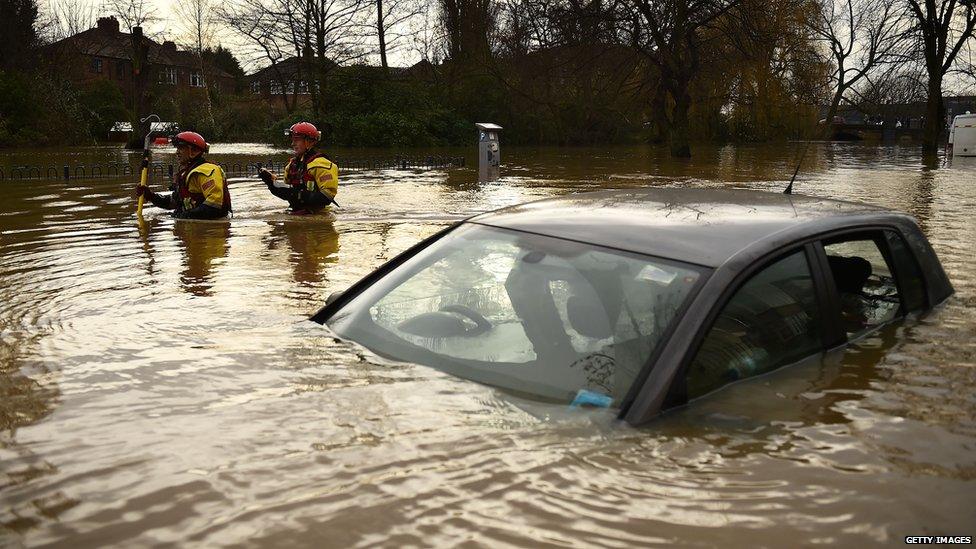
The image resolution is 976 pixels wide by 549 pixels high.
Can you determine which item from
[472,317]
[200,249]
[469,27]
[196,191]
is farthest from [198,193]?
[469,27]

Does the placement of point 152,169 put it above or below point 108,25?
below

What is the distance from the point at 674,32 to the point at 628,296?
28.5 metres

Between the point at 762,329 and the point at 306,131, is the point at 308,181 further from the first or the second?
the point at 762,329

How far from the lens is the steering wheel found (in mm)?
4105

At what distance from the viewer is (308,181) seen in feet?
42.0

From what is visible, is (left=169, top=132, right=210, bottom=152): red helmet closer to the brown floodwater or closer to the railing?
the brown floodwater

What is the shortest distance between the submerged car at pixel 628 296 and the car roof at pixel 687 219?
0.04 ft

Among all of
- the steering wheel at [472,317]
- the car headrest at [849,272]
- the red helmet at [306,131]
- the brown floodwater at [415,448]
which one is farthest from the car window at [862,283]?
the red helmet at [306,131]

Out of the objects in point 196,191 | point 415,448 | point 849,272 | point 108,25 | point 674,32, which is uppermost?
point 108,25

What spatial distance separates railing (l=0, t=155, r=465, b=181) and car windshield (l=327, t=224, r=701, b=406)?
14.3 metres

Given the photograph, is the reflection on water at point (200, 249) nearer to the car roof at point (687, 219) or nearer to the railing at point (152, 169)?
the car roof at point (687, 219)

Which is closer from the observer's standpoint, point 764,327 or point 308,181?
point 764,327

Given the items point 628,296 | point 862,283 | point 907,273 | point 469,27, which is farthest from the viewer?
point 469,27

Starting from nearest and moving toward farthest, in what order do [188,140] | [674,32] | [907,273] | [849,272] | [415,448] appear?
[415,448] < [849,272] < [907,273] < [188,140] < [674,32]
